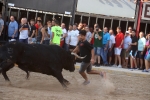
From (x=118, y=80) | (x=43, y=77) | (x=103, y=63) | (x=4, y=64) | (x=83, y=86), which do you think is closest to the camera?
(x=4, y=64)

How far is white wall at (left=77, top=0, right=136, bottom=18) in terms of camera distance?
19.1 m

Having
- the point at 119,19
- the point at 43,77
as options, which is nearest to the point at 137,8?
the point at 119,19

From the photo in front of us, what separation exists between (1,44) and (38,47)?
39.7 inches

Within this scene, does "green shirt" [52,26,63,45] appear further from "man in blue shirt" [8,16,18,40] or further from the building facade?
the building facade

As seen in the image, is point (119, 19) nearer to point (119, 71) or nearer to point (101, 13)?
point (101, 13)

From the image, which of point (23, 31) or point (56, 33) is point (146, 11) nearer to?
point (56, 33)

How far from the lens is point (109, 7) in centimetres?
1911

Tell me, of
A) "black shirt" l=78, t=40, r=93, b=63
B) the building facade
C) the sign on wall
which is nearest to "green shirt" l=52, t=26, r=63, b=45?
the building facade

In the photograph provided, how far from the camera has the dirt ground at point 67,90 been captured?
7547 millimetres

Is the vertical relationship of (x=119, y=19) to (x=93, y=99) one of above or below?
above

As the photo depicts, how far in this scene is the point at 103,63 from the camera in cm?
1630

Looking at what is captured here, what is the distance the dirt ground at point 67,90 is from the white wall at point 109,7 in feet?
24.3

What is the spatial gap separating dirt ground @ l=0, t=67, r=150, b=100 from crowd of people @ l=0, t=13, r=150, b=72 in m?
3.53

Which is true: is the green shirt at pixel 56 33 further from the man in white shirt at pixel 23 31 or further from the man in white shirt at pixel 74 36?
the man in white shirt at pixel 74 36
